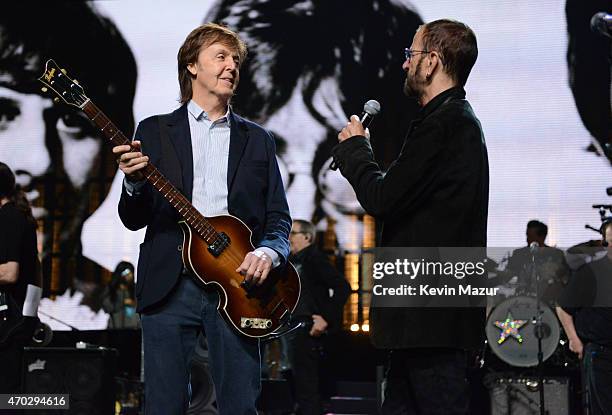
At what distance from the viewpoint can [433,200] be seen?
270 centimetres

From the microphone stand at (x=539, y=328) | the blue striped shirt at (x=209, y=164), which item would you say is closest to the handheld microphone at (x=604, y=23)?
the blue striped shirt at (x=209, y=164)

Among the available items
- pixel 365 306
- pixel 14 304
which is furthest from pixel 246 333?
pixel 365 306

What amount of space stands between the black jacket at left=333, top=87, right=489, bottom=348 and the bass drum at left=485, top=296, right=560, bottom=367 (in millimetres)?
5275

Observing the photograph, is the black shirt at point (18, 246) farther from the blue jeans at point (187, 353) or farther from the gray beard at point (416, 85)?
the gray beard at point (416, 85)

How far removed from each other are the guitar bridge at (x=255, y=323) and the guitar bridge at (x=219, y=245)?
0.23 m

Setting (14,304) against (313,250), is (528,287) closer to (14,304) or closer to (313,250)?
(313,250)

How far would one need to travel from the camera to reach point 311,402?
25.7 ft

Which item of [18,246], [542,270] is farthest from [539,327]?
[18,246]

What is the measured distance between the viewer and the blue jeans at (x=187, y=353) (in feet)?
9.67

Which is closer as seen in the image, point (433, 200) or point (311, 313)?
point (433, 200)

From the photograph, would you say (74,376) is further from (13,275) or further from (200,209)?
(200,209)

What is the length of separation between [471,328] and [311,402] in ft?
17.5

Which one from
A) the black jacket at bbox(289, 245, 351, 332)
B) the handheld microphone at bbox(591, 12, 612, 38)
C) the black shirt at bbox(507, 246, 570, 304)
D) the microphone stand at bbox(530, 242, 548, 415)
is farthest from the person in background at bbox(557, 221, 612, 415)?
the handheld microphone at bbox(591, 12, 612, 38)

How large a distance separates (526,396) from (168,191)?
18.7 feet
